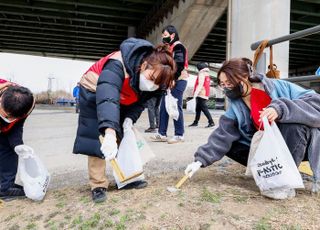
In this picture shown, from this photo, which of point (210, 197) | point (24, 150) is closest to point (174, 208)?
point (210, 197)

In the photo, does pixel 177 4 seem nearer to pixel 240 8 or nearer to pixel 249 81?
pixel 240 8

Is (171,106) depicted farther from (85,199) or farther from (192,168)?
(85,199)

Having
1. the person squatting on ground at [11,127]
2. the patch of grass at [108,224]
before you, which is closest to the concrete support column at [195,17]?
the person squatting on ground at [11,127]

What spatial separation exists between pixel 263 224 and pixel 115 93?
1.07 meters

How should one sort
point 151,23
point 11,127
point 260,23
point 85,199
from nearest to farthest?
point 85,199 → point 11,127 → point 260,23 → point 151,23

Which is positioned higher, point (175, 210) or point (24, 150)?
point (24, 150)

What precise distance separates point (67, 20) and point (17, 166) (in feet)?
50.8

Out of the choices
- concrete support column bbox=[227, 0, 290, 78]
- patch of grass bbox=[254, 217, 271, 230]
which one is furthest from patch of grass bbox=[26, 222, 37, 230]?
concrete support column bbox=[227, 0, 290, 78]

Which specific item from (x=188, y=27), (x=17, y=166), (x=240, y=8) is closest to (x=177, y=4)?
(x=188, y=27)

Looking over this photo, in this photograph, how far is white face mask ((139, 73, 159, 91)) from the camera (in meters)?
2.26

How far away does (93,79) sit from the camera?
2.43 metres

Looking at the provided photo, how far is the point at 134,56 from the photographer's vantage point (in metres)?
2.28

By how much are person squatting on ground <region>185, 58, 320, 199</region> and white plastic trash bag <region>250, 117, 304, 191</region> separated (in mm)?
70

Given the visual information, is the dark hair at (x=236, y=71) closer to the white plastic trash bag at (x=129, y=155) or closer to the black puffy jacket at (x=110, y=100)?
the black puffy jacket at (x=110, y=100)
